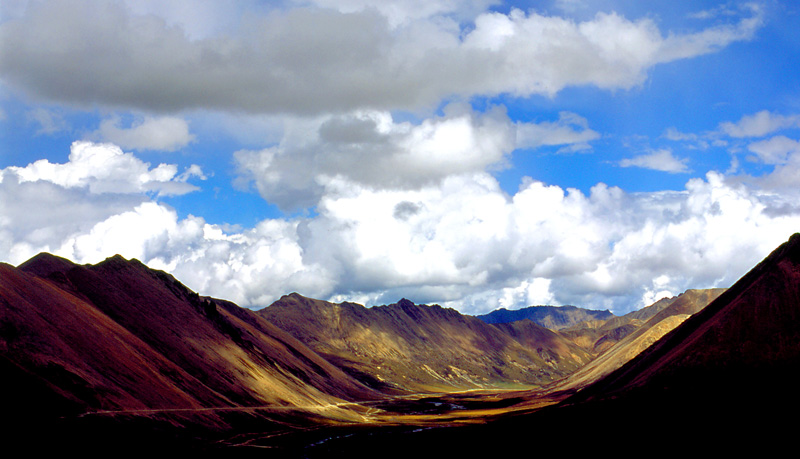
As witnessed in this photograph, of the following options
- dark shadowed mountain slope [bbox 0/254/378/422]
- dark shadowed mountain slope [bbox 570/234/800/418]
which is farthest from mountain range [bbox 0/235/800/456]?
dark shadowed mountain slope [bbox 0/254/378/422]

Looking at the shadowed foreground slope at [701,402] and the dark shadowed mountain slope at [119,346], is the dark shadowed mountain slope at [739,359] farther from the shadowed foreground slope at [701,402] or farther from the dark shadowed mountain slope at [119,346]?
the dark shadowed mountain slope at [119,346]

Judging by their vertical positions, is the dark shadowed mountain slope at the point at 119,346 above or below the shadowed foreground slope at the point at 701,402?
above

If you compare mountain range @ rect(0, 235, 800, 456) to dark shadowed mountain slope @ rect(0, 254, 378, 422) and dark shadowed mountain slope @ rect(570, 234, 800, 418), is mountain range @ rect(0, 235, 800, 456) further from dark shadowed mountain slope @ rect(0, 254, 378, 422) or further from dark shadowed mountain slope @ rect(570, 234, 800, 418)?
dark shadowed mountain slope @ rect(0, 254, 378, 422)

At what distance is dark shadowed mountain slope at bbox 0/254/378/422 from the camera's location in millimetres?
101562

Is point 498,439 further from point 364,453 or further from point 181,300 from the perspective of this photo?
point 181,300

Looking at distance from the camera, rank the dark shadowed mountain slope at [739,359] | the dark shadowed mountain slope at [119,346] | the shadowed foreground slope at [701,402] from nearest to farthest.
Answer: the shadowed foreground slope at [701,402] < the dark shadowed mountain slope at [739,359] < the dark shadowed mountain slope at [119,346]

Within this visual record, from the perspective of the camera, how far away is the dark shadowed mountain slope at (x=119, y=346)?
102 metres

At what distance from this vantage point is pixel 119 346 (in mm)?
126938

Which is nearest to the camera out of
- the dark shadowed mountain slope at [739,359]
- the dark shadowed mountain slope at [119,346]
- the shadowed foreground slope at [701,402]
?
the shadowed foreground slope at [701,402]

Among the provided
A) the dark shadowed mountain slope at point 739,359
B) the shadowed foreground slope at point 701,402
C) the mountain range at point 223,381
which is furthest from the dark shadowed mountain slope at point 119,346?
the dark shadowed mountain slope at point 739,359

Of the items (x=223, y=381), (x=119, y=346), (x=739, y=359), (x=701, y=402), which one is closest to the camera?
(x=701, y=402)

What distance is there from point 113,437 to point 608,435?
75893 mm

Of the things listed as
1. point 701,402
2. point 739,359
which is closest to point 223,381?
point 701,402

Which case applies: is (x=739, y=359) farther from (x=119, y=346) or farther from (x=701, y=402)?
(x=119, y=346)
